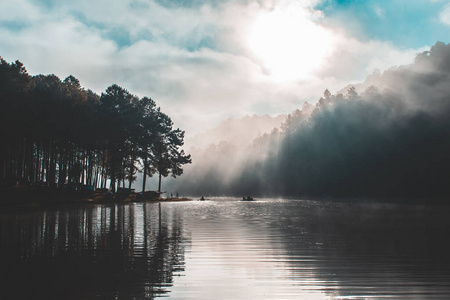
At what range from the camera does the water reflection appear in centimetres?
758

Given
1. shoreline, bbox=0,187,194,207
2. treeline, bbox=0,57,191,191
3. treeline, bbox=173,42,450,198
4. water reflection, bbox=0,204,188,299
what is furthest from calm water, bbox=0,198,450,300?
treeline, bbox=173,42,450,198

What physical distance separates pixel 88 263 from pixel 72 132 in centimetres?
4641

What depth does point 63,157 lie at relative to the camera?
196 feet

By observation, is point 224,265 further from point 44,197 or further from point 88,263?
point 44,197

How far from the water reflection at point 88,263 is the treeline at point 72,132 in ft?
108

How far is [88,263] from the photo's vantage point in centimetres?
1027

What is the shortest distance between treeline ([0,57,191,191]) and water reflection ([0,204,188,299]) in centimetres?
3279

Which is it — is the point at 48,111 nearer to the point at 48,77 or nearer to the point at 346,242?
the point at 48,77

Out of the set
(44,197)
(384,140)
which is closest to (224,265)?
(44,197)

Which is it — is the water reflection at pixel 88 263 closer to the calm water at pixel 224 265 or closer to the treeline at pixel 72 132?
the calm water at pixel 224 265

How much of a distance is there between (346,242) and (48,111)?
46.9m

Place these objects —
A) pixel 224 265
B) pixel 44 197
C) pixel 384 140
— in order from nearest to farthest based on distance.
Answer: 1. pixel 224 265
2. pixel 44 197
3. pixel 384 140

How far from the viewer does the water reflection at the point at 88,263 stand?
7.58m

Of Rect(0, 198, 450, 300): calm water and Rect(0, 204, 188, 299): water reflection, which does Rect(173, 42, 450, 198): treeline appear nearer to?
Rect(0, 198, 450, 300): calm water
